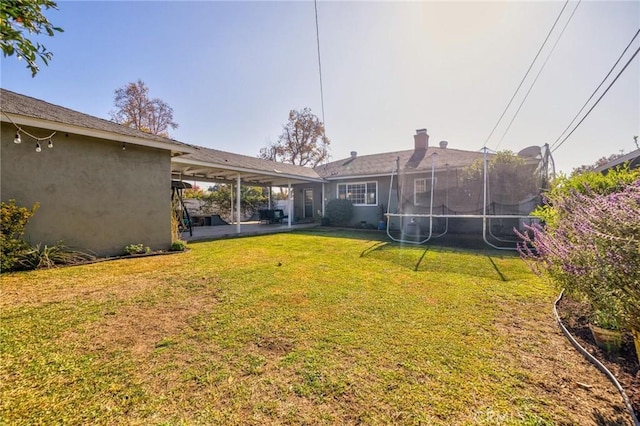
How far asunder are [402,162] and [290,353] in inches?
455

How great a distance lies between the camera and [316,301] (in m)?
3.43

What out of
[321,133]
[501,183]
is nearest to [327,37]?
[501,183]

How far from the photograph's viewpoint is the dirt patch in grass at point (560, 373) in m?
1.62

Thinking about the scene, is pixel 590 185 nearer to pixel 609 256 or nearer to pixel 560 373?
pixel 609 256

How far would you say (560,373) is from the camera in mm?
2002

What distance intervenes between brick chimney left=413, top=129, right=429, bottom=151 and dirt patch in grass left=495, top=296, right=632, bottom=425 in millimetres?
11963

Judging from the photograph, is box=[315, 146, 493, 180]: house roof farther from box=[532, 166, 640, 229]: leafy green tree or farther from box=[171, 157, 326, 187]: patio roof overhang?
box=[532, 166, 640, 229]: leafy green tree

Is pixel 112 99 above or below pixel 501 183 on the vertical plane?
above

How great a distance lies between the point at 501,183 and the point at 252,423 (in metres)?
9.18

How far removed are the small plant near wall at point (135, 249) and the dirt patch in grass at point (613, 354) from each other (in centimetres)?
795

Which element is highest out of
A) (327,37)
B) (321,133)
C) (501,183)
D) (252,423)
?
(321,133)

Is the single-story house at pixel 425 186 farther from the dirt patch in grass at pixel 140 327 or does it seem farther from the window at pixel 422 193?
the dirt patch in grass at pixel 140 327

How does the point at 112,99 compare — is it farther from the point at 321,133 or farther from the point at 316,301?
the point at 316,301

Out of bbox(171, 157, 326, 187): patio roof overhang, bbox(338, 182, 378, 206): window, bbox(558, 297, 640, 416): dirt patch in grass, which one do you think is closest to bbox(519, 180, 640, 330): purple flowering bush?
bbox(558, 297, 640, 416): dirt patch in grass
